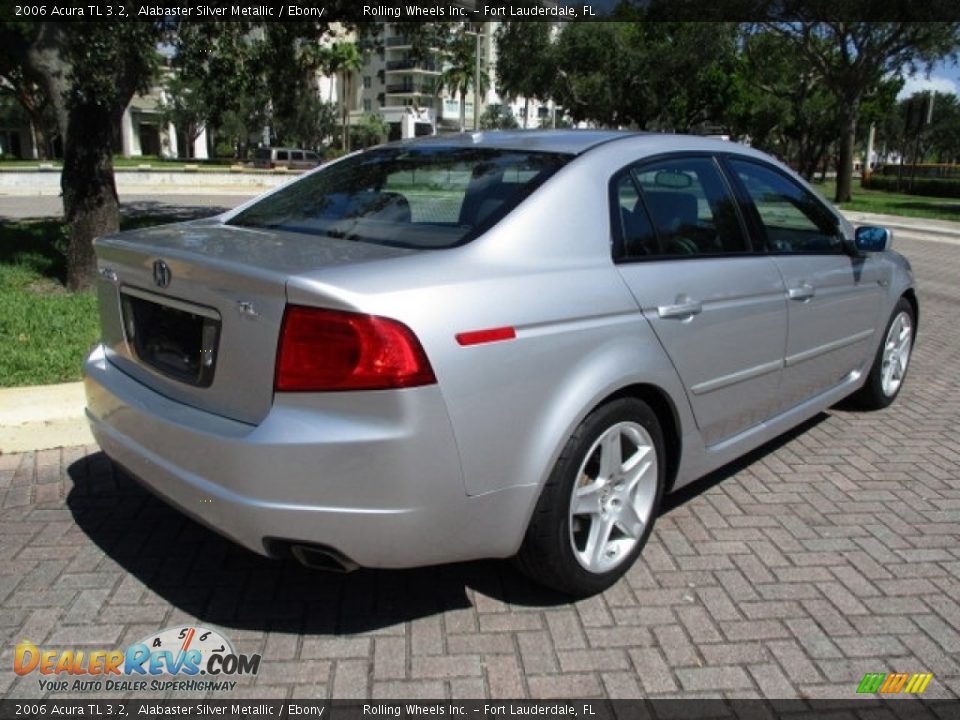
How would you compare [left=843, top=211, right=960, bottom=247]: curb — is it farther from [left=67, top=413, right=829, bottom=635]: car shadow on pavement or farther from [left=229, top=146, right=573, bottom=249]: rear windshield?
[left=67, top=413, right=829, bottom=635]: car shadow on pavement

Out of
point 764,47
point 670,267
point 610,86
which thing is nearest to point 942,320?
point 670,267

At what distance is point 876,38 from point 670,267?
89.2 feet

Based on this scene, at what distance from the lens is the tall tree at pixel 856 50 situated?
25.0 metres

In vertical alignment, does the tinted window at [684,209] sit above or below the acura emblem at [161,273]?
above

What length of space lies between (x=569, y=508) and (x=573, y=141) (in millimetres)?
1494

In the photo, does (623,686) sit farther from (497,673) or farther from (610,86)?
(610,86)

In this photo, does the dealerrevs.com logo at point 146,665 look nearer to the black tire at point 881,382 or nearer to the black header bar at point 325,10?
the black tire at point 881,382

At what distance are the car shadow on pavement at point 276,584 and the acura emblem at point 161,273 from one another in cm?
77

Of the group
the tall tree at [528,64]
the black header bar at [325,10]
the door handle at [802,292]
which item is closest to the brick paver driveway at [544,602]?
the door handle at [802,292]

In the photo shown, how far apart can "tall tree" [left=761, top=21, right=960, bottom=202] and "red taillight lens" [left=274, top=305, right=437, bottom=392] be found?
27.5 m

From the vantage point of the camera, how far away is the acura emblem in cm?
271

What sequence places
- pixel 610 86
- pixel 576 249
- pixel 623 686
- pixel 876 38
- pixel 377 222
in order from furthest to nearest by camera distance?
pixel 610 86, pixel 876 38, pixel 377 222, pixel 576 249, pixel 623 686

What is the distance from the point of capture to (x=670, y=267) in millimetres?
3129

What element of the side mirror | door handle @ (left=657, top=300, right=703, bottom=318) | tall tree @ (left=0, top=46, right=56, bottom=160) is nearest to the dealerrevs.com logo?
door handle @ (left=657, top=300, right=703, bottom=318)
